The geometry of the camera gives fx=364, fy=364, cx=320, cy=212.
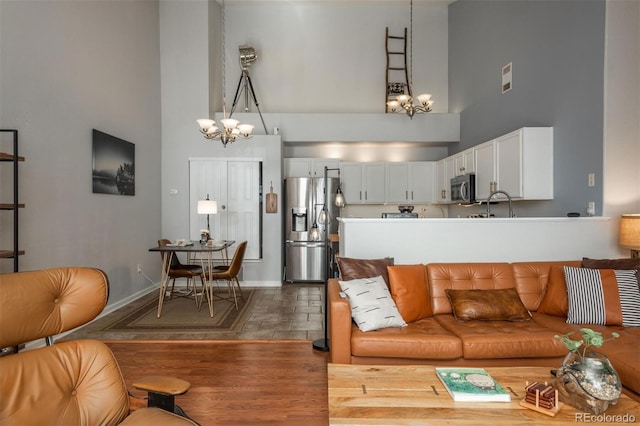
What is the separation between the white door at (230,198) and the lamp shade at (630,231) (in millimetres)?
4734

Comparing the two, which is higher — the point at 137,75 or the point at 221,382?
the point at 137,75

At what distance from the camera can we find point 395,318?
8.89ft

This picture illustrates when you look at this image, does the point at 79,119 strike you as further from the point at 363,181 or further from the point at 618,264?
the point at 618,264

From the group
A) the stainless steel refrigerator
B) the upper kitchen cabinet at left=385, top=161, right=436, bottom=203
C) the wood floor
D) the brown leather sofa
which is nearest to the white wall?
the brown leather sofa

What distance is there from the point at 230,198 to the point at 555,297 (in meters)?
4.78

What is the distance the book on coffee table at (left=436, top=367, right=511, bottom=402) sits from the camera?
1643mm

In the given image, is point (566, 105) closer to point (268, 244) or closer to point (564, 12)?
point (564, 12)

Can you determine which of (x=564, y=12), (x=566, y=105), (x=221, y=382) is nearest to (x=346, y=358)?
(x=221, y=382)

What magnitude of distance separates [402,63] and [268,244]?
175 inches

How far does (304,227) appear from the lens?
6367 millimetres

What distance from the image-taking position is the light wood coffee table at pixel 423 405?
1.51 m

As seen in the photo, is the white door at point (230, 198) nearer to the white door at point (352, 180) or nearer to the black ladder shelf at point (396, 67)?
the white door at point (352, 180)

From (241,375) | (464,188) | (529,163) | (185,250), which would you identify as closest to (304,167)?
(464,188)

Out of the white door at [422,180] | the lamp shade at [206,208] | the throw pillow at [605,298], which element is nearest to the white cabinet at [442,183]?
the white door at [422,180]
